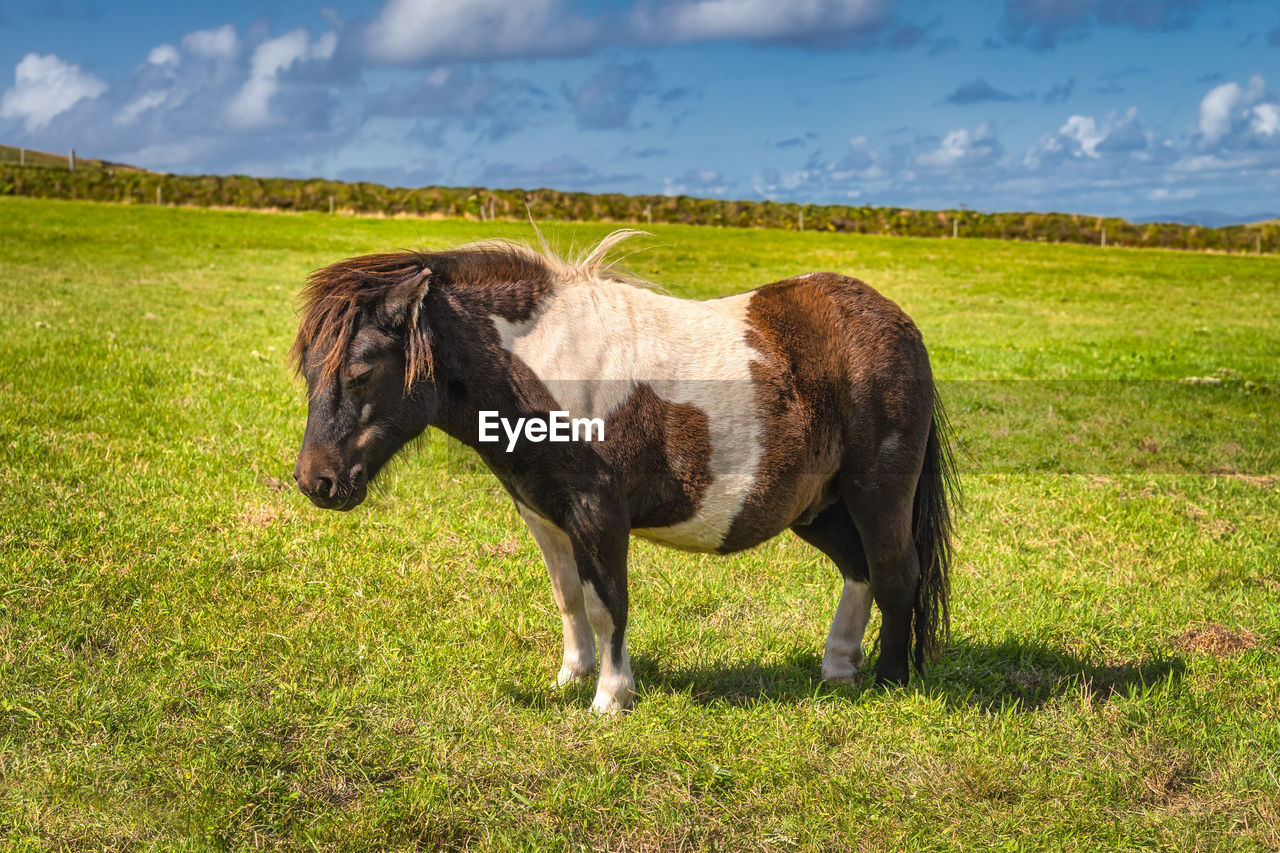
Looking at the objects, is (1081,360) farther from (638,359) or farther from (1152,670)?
(638,359)

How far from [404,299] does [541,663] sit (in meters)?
2.27

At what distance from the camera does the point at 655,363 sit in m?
4.44

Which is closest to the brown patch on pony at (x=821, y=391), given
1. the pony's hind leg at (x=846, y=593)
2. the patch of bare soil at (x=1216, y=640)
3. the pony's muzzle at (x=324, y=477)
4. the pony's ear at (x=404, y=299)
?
the pony's hind leg at (x=846, y=593)

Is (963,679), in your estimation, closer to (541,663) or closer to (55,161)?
(541,663)

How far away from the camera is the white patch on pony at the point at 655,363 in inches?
170

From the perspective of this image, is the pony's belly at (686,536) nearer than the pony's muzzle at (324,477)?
No

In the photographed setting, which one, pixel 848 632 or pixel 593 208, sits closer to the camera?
pixel 848 632

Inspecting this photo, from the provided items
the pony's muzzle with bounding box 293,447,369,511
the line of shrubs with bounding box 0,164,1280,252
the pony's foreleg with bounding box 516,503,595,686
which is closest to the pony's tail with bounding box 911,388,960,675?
the pony's foreleg with bounding box 516,503,595,686

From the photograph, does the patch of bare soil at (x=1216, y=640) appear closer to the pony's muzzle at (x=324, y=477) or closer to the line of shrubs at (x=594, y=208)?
the pony's muzzle at (x=324, y=477)

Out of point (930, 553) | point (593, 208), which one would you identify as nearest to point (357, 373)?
point (930, 553)

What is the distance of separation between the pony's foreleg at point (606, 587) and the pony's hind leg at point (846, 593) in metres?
1.23

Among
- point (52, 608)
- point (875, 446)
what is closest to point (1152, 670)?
point (875, 446)

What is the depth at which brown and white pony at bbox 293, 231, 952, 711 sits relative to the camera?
4043mm

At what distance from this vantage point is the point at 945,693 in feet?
16.3
